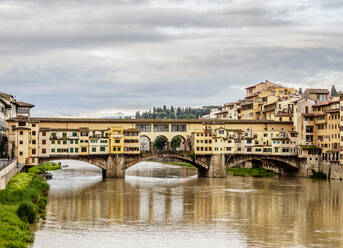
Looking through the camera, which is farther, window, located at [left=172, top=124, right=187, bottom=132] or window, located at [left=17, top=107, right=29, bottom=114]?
window, located at [left=17, top=107, right=29, bottom=114]

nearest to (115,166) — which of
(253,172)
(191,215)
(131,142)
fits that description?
(131,142)

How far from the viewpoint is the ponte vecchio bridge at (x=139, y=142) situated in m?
63.9

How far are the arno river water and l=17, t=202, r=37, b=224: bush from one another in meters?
0.73

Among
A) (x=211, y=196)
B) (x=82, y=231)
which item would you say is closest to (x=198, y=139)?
(x=211, y=196)

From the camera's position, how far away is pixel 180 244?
2969 cm

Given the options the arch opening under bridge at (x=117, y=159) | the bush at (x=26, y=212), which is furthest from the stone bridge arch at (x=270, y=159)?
the bush at (x=26, y=212)

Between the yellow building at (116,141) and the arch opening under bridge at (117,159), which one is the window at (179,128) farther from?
the yellow building at (116,141)

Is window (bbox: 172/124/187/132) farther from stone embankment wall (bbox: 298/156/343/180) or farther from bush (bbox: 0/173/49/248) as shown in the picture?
bush (bbox: 0/173/49/248)

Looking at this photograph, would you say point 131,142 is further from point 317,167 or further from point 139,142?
point 317,167

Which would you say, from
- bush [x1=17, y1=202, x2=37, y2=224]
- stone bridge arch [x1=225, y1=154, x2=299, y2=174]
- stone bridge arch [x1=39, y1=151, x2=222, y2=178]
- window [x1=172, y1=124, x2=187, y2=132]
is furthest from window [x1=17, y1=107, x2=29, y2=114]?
bush [x1=17, y1=202, x2=37, y2=224]

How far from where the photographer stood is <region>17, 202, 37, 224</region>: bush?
3257 cm

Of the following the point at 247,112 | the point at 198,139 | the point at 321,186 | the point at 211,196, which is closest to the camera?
the point at 211,196

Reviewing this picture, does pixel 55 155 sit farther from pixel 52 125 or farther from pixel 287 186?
pixel 287 186

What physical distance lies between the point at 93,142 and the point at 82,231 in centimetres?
3534
